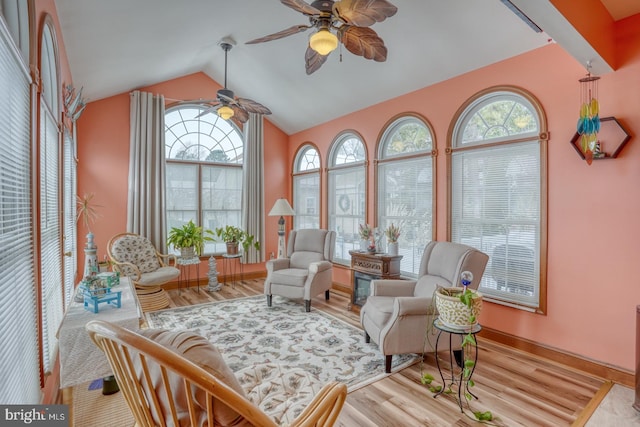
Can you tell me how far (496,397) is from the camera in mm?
2443

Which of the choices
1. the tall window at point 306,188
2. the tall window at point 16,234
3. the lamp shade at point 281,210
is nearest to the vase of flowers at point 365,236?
the lamp shade at point 281,210

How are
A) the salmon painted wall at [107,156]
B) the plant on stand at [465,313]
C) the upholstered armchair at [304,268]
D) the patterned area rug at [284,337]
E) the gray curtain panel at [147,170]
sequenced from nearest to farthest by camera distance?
the plant on stand at [465,313] → the patterned area rug at [284,337] → the upholstered armchair at [304,268] → the salmon painted wall at [107,156] → the gray curtain panel at [147,170]

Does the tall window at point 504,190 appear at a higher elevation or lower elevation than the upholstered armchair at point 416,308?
higher

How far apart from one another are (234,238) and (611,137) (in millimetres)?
5001

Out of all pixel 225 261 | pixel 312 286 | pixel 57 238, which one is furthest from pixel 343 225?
pixel 57 238

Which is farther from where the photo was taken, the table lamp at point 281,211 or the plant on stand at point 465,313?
the table lamp at point 281,211

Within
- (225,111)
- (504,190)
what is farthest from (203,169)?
(504,190)

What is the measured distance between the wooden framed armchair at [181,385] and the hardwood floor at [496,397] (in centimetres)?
133

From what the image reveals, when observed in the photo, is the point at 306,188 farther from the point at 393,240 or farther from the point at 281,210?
the point at 393,240

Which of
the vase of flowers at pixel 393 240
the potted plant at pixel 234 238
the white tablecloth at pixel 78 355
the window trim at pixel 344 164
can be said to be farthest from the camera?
the potted plant at pixel 234 238

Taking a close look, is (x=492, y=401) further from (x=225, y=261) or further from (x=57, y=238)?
(x=225, y=261)

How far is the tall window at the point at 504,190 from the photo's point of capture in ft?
Answer: 10.5

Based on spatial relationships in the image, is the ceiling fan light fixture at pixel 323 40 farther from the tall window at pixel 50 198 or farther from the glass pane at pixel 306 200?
the glass pane at pixel 306 200

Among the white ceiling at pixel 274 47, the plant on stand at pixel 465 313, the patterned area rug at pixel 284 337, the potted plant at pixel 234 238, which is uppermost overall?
the white ceiling at pixel 274 47
